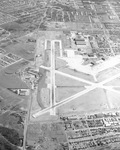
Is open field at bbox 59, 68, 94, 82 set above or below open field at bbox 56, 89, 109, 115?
above

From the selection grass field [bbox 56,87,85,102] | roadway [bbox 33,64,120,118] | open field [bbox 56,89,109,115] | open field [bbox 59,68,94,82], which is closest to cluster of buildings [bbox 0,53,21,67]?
open field [bbox 59,68,94,82]

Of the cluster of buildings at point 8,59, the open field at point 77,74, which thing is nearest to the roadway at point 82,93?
the open field at point 77,74

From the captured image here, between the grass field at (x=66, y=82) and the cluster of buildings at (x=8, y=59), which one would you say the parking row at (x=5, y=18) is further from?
the grass field at (x=66, y=82)

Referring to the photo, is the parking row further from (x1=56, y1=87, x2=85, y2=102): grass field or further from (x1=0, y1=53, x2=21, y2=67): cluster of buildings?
(x1=56, y1=87, x2=85, y2=102): grass field

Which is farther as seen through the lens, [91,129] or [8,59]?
[8,59]

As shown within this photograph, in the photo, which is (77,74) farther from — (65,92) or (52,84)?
(52,84)

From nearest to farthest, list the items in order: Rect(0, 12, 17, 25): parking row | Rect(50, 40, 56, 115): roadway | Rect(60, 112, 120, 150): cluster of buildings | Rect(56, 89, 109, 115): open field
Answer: Rect(60, 112, 120, 150): cluster of buildings, Rect(56, 89, 109, 115): open field, Rect(50, 40, 56, 115): roadway, Rect(0, 12, 17, 25): parking row

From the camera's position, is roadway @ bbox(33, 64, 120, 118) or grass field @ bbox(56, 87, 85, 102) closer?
roadway @ bbox(33, 64, 120, 118)

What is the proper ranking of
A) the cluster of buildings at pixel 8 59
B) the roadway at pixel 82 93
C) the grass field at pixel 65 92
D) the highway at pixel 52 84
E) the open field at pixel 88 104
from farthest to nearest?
the cluster of buildings at pixel 8 59 < the grass field at pixel 65 92 < the highway at pixel 52 84 < the open field at pixel 88 104 < the roadway at pixel 82 93

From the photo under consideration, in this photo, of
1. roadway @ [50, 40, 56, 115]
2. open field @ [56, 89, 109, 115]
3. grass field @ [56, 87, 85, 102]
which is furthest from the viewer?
grass field @ [56, 87, 85, 102]

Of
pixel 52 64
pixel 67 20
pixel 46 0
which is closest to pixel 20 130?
pixel 52 64

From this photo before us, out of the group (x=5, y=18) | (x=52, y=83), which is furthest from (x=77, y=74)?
(x=5, y=18)

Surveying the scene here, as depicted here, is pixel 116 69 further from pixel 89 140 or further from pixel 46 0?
pixel 46 0
